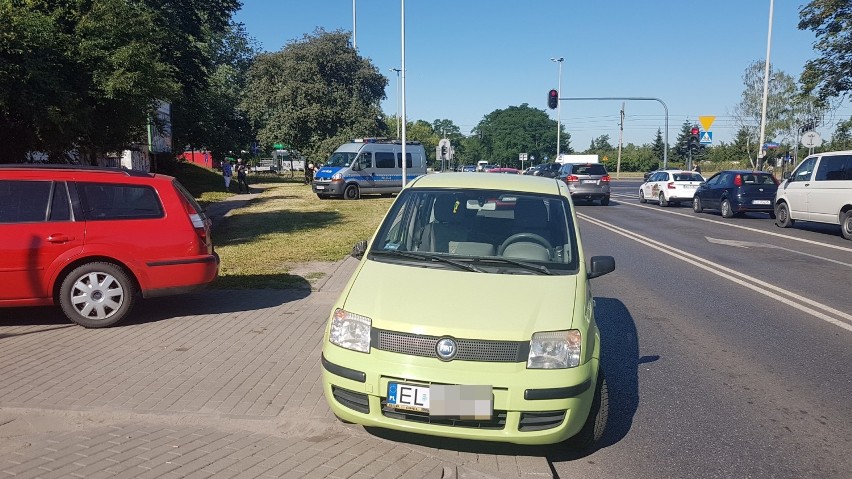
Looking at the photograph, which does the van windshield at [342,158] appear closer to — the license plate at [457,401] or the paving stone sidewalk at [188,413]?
the paving stone sidewalk at [188,413]

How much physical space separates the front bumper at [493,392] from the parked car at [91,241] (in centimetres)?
383

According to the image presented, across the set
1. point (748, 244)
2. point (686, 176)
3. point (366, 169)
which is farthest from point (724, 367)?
point (366, 169)

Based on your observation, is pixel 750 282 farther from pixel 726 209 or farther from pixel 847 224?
pixel 726 209

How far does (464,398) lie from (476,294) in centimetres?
69

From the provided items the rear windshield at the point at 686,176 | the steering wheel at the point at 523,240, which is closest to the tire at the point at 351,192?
the rear windshield at the point at 686,176

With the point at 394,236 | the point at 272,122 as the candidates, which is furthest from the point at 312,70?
the point at 394,236

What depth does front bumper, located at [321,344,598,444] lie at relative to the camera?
3.46 metres

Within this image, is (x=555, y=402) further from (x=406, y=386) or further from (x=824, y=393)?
(x=824, y=393)

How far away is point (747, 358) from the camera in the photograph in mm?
5938

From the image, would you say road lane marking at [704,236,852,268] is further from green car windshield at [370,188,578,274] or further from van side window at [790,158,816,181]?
green car windshield at [370,188,578,274]

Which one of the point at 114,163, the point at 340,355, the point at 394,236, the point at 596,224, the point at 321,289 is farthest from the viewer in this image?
the point at 114,163

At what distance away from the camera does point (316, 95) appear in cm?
4009

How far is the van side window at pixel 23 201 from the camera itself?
20.8 ft

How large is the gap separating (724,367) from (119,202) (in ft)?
20.2
